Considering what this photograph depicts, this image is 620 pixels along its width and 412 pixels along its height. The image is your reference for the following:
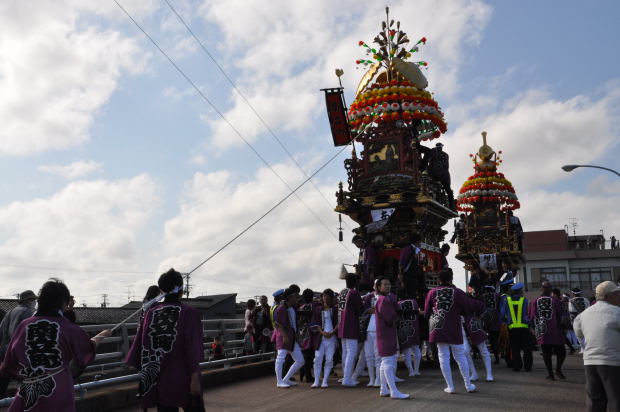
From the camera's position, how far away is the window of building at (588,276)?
196 feet

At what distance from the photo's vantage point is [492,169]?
32938 millimetres

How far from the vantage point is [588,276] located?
2363 inches

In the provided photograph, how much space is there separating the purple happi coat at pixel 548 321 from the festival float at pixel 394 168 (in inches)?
262

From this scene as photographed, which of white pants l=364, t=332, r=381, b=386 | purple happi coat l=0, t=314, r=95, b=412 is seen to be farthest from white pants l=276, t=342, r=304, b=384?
purple happi coat l=0, t=314, r=95, b=412

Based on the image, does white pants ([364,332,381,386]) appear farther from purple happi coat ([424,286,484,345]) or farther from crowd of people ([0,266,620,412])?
purple happi coat ([424,286,484,345])

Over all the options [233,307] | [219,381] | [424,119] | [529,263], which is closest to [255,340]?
[219,381]

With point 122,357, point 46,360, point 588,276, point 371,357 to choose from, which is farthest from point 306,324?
point 588,276

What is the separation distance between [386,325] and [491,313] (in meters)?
5.17

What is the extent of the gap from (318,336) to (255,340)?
4.10 metres

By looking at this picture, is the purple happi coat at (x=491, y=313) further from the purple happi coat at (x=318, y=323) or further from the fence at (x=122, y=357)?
the fence at (x=122, y=357)

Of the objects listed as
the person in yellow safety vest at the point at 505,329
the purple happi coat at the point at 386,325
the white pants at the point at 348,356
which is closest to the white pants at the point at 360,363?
the white pants at the point at 348,356

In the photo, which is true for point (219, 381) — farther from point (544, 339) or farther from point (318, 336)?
point (544, 339)

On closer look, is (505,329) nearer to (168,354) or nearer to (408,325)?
(408,325)

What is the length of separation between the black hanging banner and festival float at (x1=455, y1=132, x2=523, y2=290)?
43.5 feet
